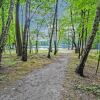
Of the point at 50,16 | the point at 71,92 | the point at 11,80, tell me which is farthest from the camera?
the point at 50,16

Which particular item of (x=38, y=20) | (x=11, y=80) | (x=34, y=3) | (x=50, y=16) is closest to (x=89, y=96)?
(x=11, y=80)

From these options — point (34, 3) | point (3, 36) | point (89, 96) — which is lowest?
point (89, 96)

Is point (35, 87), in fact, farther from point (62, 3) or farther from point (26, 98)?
point (62, 3)

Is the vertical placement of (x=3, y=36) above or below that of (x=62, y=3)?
below

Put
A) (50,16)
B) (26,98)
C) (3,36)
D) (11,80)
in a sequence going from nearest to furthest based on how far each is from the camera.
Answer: (26,98) → (11,80) → (3,36) → (50,16)

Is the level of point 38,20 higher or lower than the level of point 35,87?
higher

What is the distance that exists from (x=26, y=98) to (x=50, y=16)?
4488 cm

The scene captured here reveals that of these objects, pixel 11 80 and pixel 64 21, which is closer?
pixel 11 80

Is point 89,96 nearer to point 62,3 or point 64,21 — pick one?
point 62,3

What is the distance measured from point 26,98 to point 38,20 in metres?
50.3

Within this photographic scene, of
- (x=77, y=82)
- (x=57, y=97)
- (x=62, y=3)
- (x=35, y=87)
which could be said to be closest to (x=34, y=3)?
(x=62, y=3)

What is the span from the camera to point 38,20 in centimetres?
6172

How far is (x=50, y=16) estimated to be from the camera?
184 ft

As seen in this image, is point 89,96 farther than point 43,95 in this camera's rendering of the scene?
Yes
